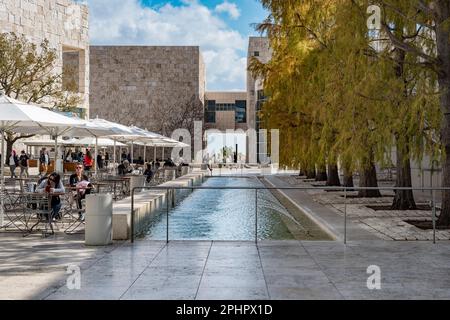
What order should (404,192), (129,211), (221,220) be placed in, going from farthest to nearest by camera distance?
(404,192)
(221,220)
(129,211)

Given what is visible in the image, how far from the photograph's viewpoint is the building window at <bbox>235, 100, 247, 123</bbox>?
107 metres

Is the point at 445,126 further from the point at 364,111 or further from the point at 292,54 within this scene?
the point at 292,54

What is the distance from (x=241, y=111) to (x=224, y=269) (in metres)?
100

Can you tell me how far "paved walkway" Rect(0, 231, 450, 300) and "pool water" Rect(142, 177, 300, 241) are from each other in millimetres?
2417

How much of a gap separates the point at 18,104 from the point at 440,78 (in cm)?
870

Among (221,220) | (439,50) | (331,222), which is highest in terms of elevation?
(439,50)

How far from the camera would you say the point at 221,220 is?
52.2ft

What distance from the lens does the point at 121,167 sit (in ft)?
87.6

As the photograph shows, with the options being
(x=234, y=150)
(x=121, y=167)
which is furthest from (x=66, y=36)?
(x=234, y=150)

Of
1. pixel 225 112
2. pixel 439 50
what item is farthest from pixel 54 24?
pixel 225 112

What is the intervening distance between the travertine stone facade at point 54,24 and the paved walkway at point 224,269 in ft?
113

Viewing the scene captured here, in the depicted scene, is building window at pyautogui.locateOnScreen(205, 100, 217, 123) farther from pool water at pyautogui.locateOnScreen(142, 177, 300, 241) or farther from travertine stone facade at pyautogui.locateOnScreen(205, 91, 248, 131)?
pool water at pyautogui.locateOnScreen(142, 177, 300, 241)

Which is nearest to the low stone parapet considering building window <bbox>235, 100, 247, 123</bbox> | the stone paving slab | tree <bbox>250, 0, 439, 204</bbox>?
the stone paving slab

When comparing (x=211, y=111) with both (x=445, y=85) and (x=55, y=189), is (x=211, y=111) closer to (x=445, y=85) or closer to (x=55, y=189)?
(x=55, y=189)
